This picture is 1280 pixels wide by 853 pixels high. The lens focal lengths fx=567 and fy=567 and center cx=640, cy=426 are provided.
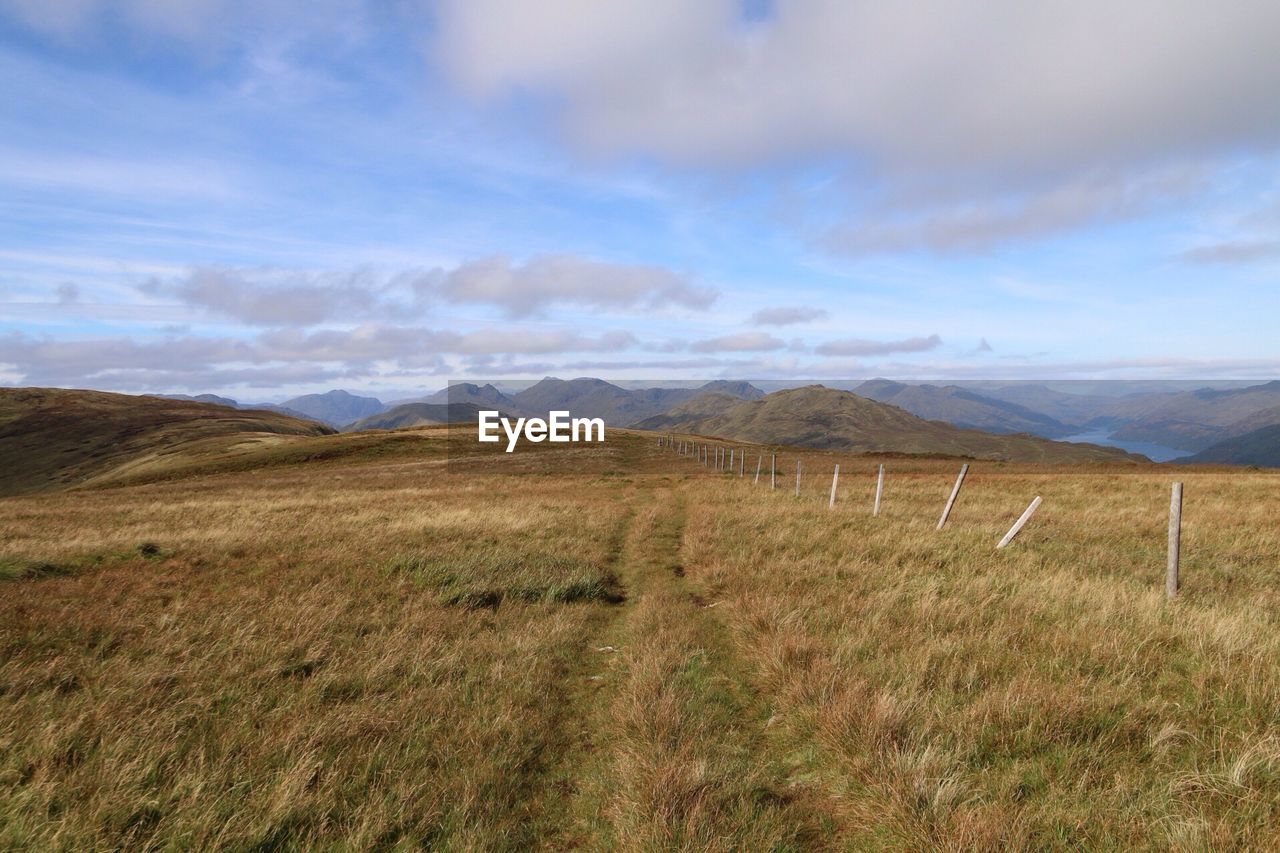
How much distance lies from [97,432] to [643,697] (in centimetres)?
18601

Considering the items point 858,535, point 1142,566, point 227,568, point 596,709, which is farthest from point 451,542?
point 1142,566

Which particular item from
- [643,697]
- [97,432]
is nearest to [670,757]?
[643,697]

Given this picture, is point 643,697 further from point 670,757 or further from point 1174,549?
point 1174,549

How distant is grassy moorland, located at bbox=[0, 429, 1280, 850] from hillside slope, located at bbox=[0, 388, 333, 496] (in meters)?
84.5

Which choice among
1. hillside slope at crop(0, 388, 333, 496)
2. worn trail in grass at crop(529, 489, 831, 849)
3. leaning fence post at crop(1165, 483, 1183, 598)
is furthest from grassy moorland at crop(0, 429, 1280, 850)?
hillside slope at crop(0, 388, 333, 496)

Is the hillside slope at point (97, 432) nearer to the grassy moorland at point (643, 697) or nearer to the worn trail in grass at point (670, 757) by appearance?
the grassy moorland at point (643, 697)

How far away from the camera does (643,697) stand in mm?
7031

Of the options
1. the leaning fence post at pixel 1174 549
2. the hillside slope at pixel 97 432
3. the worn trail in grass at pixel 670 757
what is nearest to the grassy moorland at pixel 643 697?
the worn trail in grass at pixel 670 757

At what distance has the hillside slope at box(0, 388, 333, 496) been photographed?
324ft

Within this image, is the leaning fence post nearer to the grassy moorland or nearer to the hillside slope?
the grassy moorland

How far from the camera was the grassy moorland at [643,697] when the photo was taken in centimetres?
480

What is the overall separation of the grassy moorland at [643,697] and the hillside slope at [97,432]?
84.5m

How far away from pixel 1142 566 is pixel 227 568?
22.1 m

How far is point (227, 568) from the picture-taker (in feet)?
44.4
